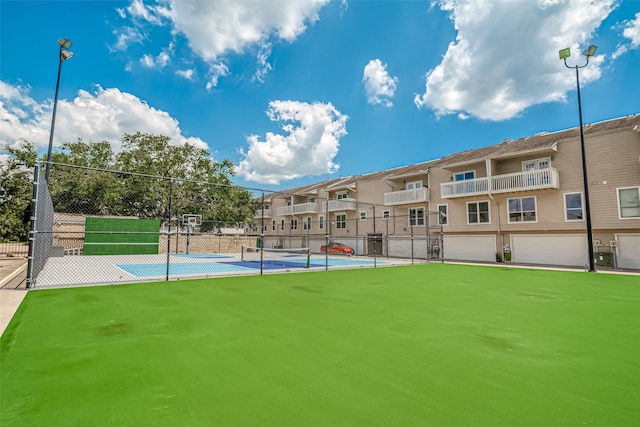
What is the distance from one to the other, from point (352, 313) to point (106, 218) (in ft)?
74.4

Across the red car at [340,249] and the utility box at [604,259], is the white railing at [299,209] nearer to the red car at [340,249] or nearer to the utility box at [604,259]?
the red car at [340,249]

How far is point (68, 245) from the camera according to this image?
2116 centimetres

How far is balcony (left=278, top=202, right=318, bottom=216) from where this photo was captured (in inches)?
1339

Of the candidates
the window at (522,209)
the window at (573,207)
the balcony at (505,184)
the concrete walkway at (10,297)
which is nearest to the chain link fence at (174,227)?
the balcony at (505,184)

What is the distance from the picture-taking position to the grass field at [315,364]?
205 cm

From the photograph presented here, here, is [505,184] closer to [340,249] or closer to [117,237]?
[340,249]

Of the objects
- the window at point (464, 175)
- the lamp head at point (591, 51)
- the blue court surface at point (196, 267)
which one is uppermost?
the lamp head at point (591, 51)

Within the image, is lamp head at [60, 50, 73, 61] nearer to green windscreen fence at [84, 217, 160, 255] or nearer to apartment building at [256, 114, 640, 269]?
apartment building at [256, 114, 640, 269]

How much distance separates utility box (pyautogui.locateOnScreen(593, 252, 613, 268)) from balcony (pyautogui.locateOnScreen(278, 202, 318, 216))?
75.7 ft

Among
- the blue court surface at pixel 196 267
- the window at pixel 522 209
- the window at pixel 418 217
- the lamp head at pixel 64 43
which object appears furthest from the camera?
the window at pixel 418 217

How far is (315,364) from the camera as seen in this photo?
291 centimetres

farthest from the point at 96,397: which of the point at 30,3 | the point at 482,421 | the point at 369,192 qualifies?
the point at 369,192

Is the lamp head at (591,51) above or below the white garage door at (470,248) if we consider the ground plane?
above

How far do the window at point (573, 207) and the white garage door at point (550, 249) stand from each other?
3.64 ft
